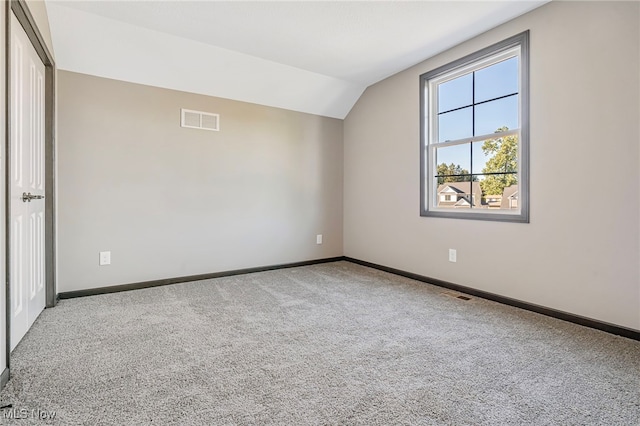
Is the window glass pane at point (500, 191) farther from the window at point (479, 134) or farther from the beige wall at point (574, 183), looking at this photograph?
the beige wall at point (574, 183)

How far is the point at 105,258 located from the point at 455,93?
147 inches

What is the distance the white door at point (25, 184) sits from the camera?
1906 millimetres

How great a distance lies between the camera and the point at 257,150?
3.91m

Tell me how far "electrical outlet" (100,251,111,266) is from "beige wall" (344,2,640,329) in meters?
3.19

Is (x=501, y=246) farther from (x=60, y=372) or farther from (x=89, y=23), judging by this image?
(x=89, y=23)

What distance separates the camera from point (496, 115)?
2854mm

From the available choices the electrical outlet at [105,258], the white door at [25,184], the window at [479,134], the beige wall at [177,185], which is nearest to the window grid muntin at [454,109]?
the window at [479,134]

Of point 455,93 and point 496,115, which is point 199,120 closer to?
point 455,93

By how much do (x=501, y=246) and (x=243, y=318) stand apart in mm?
2201

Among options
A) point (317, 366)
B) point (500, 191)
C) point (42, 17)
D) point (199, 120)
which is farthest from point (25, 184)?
point (500, 191)

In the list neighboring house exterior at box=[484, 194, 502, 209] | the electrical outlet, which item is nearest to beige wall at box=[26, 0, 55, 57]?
the electrical outlet

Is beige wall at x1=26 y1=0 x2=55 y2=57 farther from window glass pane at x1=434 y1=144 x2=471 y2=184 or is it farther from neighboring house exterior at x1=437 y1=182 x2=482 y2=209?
neighboring house exterior at x1=437 y1=182 x2=482 y2=209

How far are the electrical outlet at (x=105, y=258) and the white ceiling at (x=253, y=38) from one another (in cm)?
165

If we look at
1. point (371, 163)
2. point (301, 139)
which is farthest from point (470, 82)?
point (301, 139)
